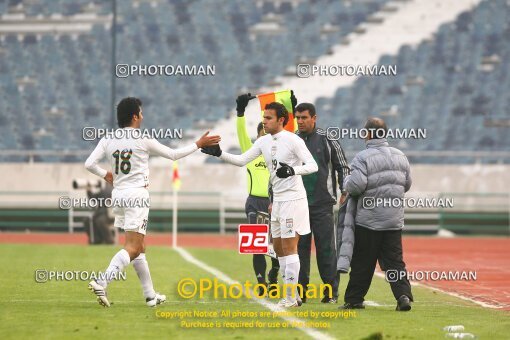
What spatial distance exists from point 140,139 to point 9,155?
23.7m

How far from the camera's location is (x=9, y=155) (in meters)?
34.0

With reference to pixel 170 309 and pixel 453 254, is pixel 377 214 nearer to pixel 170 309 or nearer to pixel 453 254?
pixel 170 309

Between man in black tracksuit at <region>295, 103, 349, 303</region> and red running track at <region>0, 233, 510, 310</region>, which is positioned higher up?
man in black tracksuit at <region>295, 103, 349, 303</region>

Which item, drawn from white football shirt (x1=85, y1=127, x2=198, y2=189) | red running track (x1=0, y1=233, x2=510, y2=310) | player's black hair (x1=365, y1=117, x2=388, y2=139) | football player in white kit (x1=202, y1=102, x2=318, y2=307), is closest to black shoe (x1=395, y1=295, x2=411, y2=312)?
football player in white kit (x1=202, y1=102, x2=318, y2=307)

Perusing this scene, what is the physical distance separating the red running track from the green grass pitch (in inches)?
27.7

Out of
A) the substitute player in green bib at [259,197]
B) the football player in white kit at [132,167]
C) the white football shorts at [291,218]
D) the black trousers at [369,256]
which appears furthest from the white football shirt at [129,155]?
the substitute player in green bib at [259,197]

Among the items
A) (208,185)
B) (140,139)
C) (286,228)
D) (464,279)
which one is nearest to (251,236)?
(286,228)

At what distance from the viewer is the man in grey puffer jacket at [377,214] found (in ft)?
37.3

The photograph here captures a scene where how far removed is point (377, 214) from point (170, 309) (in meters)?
2.29

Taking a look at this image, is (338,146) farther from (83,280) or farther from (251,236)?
(83,280)

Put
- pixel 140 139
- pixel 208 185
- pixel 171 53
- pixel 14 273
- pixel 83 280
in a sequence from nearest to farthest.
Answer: pixel 140 139, pixel 83 280, pixel 14 273, pixel 208 185, pixel 171 53

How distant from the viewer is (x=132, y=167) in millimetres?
11094

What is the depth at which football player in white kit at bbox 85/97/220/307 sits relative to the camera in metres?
11.0

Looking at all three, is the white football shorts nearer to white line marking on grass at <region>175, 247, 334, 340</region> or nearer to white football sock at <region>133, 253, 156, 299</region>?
white line marking on grass at <region>175, 247, 334, 340</region>
